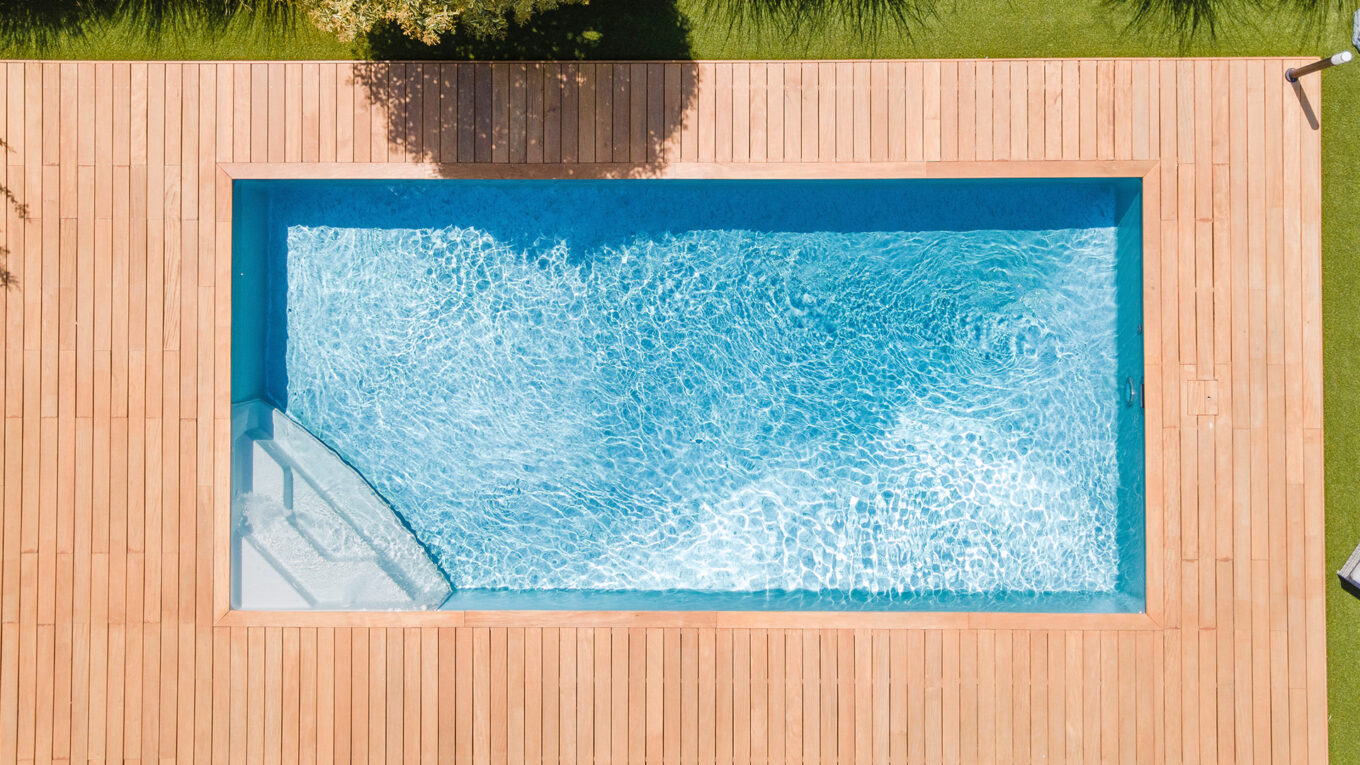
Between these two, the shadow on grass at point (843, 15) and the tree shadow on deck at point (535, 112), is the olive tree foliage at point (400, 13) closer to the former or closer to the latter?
the tree shadow on deck at point (535, 112)

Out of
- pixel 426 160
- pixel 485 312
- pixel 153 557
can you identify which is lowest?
pixel 153 557

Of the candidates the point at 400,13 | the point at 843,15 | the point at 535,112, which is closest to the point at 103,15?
the point at 400,13

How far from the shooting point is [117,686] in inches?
199

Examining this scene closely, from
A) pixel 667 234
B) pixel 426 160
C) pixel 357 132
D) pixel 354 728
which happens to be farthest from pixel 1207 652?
pixel 357 132

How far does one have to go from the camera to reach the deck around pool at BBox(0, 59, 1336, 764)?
5.00m

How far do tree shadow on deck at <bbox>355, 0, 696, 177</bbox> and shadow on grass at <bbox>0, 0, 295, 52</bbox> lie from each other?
105 centimetres

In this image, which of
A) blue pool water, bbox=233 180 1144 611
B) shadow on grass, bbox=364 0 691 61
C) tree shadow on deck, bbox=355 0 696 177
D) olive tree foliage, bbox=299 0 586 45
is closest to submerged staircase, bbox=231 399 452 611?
blue pool water, bbox=233 180 1144 611

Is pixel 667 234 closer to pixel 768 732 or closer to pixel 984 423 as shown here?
pixel 984 423

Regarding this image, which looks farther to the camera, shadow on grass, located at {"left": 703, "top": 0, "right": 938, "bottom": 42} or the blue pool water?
the blue pool water

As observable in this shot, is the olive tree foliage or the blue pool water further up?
the olive tree foliage

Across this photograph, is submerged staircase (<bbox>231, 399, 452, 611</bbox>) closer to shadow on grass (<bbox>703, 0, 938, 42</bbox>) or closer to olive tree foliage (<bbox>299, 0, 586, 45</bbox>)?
olive tree foliage (<bbox>299, 0, 586, 45</bbox>)

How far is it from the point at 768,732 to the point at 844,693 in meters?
0.61

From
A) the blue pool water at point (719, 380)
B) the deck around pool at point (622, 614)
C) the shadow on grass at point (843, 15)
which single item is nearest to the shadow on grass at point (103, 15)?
the deck around pool at point (622, 614)

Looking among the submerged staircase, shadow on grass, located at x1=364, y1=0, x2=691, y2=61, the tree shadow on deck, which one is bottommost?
the submerged staircase
